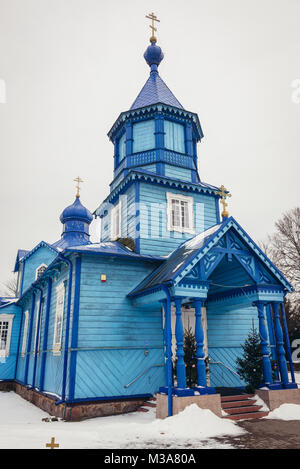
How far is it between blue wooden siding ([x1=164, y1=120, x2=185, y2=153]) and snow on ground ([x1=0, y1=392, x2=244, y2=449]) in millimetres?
10417

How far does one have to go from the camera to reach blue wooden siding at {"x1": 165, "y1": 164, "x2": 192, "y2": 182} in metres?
14.4

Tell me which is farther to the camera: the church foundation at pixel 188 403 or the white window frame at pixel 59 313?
the white window frame at pixel 59 313

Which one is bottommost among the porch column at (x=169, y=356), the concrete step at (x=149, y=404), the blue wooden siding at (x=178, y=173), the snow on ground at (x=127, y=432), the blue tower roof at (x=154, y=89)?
the snow on ground at (x=127, y=432)

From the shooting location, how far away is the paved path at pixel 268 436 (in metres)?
6.39

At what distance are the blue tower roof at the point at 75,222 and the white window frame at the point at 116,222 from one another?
29.4 feet

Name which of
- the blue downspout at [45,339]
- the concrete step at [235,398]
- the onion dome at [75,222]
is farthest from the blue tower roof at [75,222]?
the concrete step at [235,398]

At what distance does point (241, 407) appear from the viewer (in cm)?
943

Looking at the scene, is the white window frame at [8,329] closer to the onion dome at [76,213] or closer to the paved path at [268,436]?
the onion dome at [76,213]

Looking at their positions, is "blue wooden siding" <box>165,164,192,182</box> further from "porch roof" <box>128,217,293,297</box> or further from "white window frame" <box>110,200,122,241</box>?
"porch roof" <box>128,217,293,297</box>

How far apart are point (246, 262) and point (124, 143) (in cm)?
840

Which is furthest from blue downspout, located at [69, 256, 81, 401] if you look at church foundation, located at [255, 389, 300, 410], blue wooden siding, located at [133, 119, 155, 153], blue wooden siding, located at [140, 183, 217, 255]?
blue wooden siding, located at [133, 119, 155, 153]

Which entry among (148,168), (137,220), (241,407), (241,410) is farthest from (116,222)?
(241,410)

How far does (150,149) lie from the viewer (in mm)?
14773

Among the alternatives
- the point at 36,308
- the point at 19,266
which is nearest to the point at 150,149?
the point at 36,308
